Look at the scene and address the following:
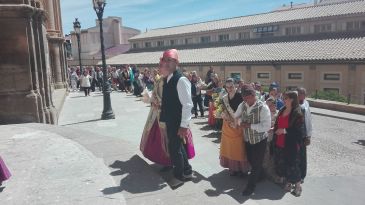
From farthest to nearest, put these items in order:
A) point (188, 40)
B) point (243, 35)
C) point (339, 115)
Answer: point (188, 40), point (243, 35), point (339, 115)

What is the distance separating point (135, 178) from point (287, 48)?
1166 inches

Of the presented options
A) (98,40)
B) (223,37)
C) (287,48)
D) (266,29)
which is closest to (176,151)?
(287,48)

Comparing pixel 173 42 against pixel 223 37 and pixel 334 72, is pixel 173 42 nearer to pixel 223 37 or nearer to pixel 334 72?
pixel 223 37

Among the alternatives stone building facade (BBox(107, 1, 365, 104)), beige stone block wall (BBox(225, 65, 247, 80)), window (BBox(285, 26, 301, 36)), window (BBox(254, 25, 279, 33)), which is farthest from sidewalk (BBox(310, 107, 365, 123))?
window (BBox(254, 25, 279, 33))

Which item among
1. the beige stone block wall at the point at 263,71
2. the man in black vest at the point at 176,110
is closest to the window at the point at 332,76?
the beige stone block wall at the point at 263,71

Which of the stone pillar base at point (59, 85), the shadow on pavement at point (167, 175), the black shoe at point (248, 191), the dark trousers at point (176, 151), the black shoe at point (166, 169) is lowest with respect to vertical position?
the black shoe at point (248, 191)

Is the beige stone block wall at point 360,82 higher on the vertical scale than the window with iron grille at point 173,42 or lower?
lower

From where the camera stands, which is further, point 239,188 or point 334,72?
point 334,72

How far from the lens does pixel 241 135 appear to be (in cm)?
540

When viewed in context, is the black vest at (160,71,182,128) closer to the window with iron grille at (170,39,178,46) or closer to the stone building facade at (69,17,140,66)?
the window with iron grille at (170,39,178,46)

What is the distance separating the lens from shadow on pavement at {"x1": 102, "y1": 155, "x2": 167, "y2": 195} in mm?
4234

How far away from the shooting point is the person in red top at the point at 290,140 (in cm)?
498

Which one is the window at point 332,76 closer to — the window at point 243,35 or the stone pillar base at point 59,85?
the window at point 243,35

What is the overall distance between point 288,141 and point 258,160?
561 millimetres
